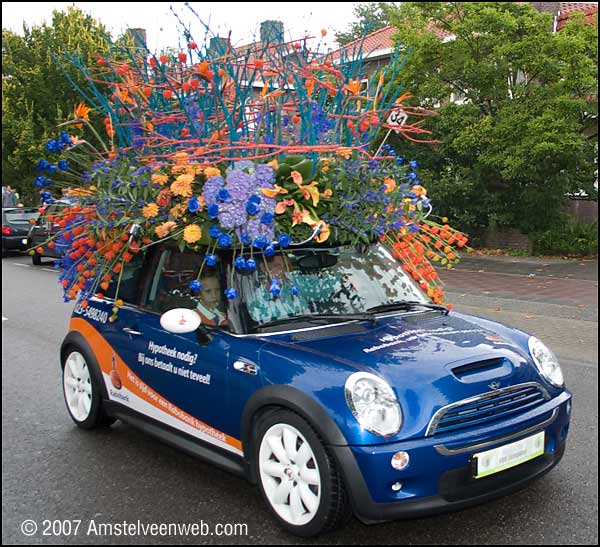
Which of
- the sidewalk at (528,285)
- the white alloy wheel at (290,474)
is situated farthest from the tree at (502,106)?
the white alloy wheel at (290,474)

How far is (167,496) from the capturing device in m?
3.88

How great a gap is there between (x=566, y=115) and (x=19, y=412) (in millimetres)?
14674

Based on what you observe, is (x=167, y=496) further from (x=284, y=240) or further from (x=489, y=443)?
(x=489, y=443)

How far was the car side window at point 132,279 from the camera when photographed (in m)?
4.51

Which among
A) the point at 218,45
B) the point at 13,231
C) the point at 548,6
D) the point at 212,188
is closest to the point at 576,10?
the point at 548,6

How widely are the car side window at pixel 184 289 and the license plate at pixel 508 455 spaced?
5.09ft

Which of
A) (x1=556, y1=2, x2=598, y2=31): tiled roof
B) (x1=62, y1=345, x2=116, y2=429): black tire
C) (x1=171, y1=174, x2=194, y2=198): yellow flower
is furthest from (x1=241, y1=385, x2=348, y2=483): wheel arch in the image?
(x1=556, y1=2, x2=598, y2=31): tiled roof

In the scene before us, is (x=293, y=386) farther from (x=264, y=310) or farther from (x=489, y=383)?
(x=489, y=383)

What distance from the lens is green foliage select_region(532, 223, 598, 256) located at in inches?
692

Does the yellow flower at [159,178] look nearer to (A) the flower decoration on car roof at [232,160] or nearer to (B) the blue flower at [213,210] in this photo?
(A) the flower decoration on car roof at [232,160]

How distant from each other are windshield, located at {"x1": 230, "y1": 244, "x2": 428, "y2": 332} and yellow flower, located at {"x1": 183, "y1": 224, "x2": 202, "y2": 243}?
12.4 inches

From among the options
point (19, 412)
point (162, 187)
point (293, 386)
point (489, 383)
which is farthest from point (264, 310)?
point (19, 412)

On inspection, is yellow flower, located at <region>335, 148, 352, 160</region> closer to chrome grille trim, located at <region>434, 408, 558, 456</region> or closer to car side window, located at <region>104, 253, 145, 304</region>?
car side window, located at <region>104, 253, 145, 304</region>

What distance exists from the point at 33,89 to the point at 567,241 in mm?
23142
